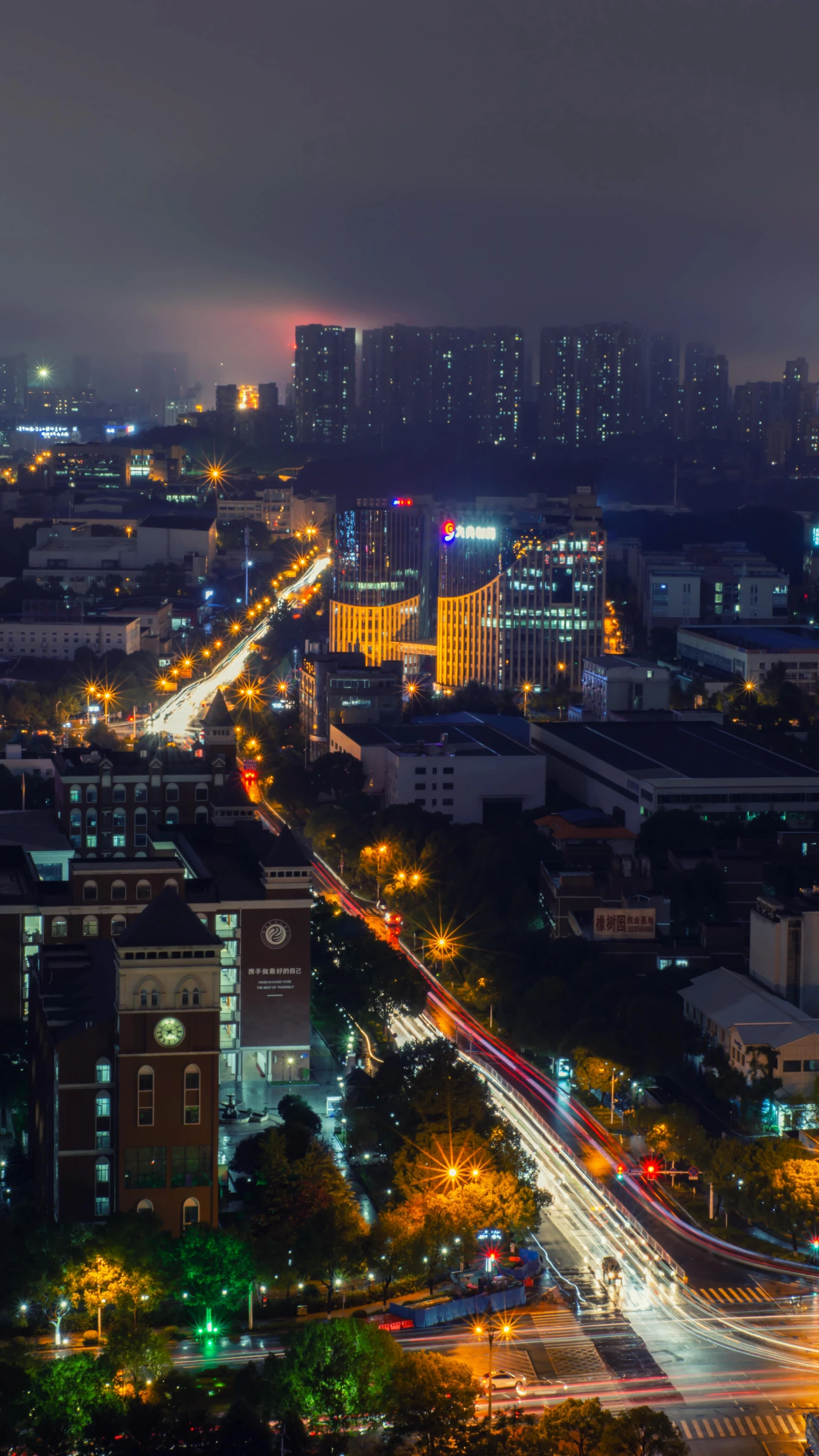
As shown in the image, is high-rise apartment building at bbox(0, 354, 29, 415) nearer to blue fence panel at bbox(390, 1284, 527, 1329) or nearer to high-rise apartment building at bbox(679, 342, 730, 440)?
high-rise apartment building at bbox(679, 342, 730, 440)

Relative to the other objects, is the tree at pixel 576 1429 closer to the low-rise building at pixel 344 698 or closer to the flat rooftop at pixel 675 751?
the flat rooftop at pixel 675 751

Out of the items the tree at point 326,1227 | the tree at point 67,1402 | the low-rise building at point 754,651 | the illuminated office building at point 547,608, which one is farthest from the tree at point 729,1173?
the illuminated office building at point 547,608

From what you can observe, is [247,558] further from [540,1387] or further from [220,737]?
[540,1387]

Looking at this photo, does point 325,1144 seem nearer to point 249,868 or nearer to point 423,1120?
point 423,1120

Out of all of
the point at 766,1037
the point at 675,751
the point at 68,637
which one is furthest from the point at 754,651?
the point at 766,1037

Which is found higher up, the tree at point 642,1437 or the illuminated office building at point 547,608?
the illuminated office building at point 547,608

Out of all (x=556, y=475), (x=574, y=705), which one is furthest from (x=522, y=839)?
(x=556, y=475)

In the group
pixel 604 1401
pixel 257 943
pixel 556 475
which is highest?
pixel 556 475
